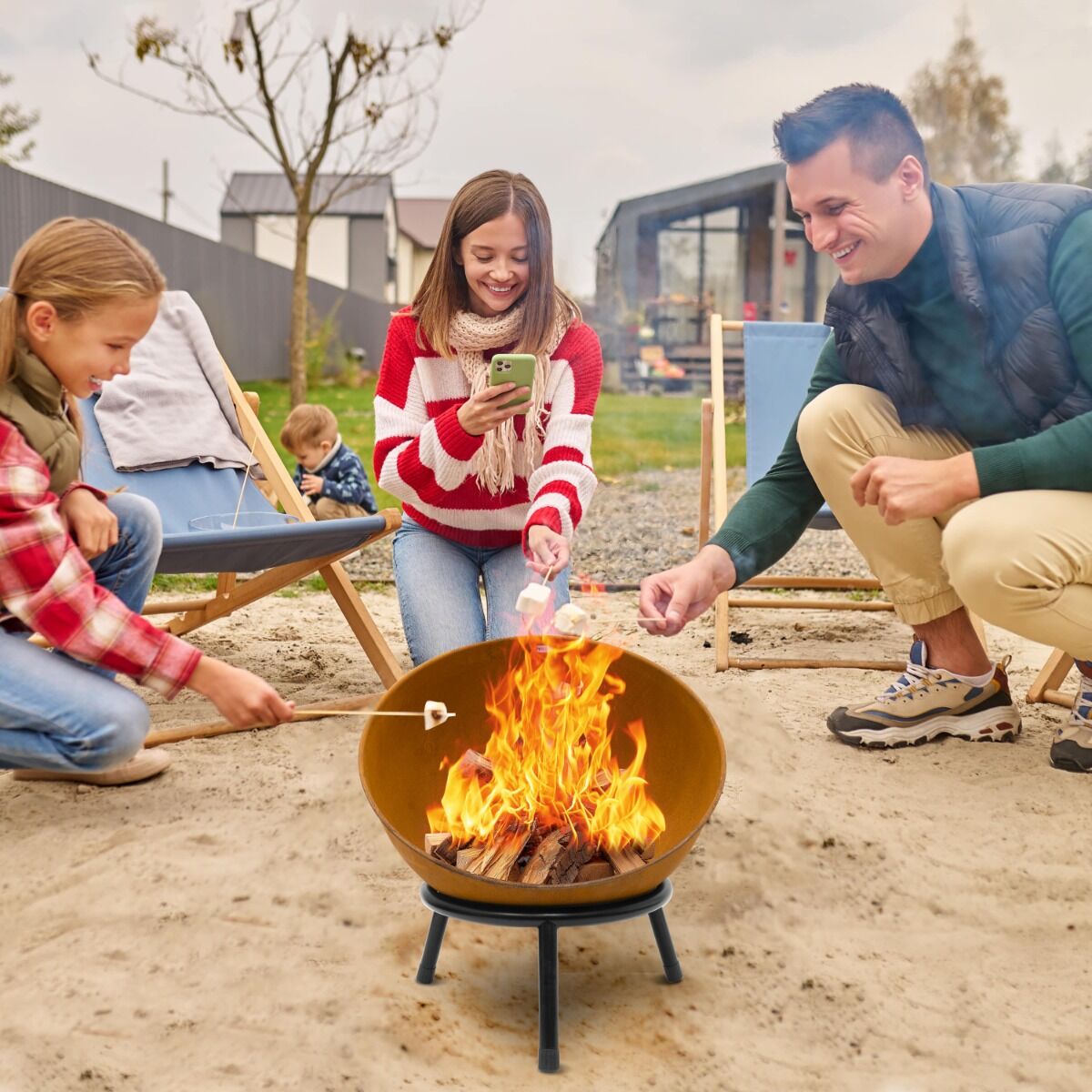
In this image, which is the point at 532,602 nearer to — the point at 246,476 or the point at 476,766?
the point at 476,766

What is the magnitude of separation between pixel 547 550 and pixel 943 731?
1081 mm

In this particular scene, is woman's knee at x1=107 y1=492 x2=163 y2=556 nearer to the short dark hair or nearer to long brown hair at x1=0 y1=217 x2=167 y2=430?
long brown hair at x1=0 y1=217 x2=167 y2=430

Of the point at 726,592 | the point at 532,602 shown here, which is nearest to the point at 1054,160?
the point at 726,592

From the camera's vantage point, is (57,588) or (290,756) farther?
(290,756)

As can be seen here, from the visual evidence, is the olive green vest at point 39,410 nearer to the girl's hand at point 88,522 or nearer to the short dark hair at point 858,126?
the girl's hand at point 88,522

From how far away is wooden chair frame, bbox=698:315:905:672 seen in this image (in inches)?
138

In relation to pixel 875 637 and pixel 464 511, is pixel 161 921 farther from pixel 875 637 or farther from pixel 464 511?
pixel 875 637

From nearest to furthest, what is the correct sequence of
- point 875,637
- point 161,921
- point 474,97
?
1. point 161,921
2. point 875,637
3. point 474,97

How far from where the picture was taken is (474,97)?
13.5 metres

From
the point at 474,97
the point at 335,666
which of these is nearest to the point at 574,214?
the point at 474,97

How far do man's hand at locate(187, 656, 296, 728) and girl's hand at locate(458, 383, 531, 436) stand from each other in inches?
34.2

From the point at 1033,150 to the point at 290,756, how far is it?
33259 millimetres

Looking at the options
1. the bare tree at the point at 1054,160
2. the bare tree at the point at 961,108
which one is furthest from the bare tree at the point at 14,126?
the bare tree at the point at 1054,160

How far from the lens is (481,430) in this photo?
255 centimetres
